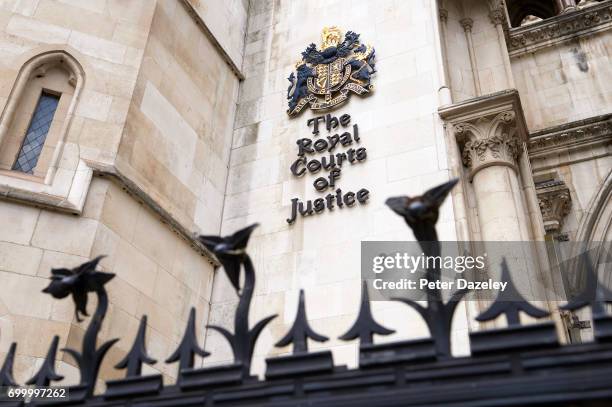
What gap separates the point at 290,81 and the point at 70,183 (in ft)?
16.5

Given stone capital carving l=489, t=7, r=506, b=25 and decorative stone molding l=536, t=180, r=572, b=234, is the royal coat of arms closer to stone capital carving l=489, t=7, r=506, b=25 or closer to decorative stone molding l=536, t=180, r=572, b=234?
stone capital carving l=489, t=7, r=506, b=25

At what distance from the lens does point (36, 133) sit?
25.1 feet

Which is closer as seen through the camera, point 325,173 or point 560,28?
point 325,173

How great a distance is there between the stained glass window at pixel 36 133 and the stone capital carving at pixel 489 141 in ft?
19.9

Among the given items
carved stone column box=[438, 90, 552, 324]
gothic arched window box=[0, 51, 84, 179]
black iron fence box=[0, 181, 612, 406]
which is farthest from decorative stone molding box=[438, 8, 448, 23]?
black iron fence box=[0, 181, 612, 406]

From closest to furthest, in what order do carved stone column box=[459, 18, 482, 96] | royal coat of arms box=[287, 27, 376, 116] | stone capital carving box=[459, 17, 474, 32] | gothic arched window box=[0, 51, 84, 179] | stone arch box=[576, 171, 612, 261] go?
gothic arched window box=[0, 51, 84, 179], carved stone column box=[459, 18, 482, 96], royal coat of arms box=[287, 27, 376, 116], stone arch box=[576, 171, 612, 261], stone capital carving box=[459, 17, 474, 32]

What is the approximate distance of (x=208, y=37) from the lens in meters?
10.8

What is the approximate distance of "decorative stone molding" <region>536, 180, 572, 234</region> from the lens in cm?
1033

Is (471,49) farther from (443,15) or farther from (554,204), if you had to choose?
(554,204)

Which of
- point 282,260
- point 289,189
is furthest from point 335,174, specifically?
point 282,260

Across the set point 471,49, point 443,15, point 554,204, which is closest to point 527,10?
point 443,15

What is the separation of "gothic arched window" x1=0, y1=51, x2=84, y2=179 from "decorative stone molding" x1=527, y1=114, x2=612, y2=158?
28.2 ft

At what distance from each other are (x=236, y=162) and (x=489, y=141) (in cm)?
469

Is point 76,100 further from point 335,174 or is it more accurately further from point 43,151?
point 335,174
